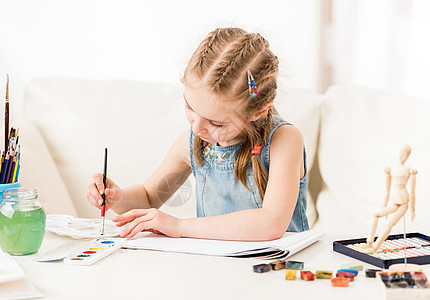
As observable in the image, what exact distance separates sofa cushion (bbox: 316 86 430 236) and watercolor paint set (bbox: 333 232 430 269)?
68 cm

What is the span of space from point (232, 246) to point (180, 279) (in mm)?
179

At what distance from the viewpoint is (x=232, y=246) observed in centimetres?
93

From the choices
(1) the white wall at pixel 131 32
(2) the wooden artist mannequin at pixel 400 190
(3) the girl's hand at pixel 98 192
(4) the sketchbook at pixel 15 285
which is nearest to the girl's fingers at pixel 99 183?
(3) the girl's hand at pixel 98 192

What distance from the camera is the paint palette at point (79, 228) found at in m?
1.01

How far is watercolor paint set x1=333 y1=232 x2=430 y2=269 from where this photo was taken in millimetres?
809

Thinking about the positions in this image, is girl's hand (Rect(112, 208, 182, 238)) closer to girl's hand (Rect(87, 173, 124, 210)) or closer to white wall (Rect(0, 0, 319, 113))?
girl's hand (Rect(87, 173, 124, 210))

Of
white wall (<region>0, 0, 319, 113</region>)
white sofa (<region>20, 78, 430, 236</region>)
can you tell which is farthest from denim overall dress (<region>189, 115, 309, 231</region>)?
white wall (<region>0, 0, 319, 113</region>)

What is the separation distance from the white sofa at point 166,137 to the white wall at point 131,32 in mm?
251

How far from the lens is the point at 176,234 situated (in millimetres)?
1007

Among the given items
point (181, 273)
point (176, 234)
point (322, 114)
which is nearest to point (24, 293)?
point (181, 273)

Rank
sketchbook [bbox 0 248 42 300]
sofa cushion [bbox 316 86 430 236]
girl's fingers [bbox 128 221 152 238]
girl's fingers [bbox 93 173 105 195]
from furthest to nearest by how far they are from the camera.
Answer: sofa cushion [bbox 316 86 430 236], girl's fingers [bbox 93 173 105 195], girl's fingers [bbox 128 221 152 238], sketchbook [bbox 0 248 42 300]

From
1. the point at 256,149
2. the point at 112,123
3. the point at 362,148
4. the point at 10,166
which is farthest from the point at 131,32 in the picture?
the point at 10,166

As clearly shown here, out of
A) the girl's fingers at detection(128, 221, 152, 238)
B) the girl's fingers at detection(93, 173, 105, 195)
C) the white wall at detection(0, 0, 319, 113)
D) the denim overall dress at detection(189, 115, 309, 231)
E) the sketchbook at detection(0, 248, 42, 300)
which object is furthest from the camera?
the white wall at detection(0, 0, 319, 113)

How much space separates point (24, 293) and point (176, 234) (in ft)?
1.16
